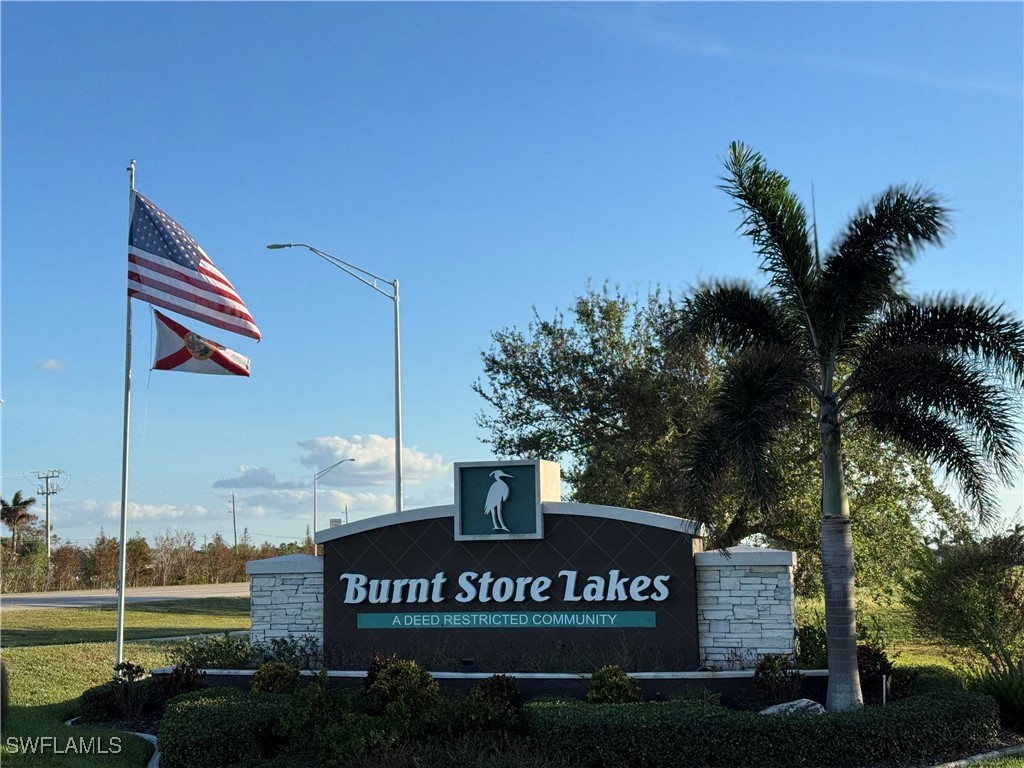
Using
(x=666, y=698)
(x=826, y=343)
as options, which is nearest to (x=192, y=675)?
(x=666, y=698)

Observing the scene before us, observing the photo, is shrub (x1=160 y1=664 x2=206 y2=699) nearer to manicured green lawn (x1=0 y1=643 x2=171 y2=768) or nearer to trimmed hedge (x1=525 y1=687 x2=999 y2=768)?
manicured green lawn (x1=0 y1=643 x2=171 y2=768)

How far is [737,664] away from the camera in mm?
15531

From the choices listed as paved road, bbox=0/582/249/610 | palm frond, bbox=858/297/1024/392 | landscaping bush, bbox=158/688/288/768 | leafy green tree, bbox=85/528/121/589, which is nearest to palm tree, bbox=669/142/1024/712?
palm frond, bbox=858/297/1024/392

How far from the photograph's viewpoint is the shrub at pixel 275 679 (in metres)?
15.2

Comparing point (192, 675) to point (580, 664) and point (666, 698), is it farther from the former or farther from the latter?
point (666, 698)

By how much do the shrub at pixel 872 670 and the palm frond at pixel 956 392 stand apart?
3.23m

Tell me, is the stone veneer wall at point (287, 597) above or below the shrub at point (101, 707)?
above

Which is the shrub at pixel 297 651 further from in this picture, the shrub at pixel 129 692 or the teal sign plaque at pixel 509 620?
the shrub at pixel 129 692

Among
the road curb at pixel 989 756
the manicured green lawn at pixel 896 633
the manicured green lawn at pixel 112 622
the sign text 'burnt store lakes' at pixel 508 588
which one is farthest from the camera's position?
the manicured green lawn at pixel 112 622

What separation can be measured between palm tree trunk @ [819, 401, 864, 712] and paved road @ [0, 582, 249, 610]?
2925 cm

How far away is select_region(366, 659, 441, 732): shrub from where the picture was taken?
513 inches

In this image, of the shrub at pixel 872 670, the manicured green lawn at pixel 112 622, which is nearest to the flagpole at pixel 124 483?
the manicured green lawn at pixel 112 622

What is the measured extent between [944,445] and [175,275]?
13069 mm

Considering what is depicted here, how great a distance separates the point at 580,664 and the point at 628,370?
11.3 meters
